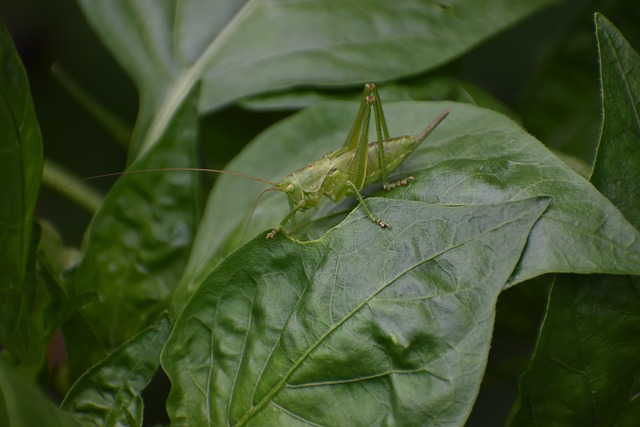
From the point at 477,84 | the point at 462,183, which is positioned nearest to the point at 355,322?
the point at 462,183

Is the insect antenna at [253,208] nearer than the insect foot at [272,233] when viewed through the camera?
No

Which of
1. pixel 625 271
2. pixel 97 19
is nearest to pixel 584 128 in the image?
pixel 625 271

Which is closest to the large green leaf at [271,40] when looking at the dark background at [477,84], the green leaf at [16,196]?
the dark background at [477,84]

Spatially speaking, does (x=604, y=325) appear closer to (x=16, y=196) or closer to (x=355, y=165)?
(x=355, y=165)

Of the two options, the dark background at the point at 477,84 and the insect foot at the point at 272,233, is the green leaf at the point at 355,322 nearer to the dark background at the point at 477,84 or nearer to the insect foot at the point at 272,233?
the insect foot at the point at 272,233

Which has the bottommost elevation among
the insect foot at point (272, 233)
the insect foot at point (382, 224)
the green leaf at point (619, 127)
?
the insect foot at point (272, 233)

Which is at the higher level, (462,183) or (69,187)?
(462,183)

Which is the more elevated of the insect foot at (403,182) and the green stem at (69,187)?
the insect foot at (403,182)
